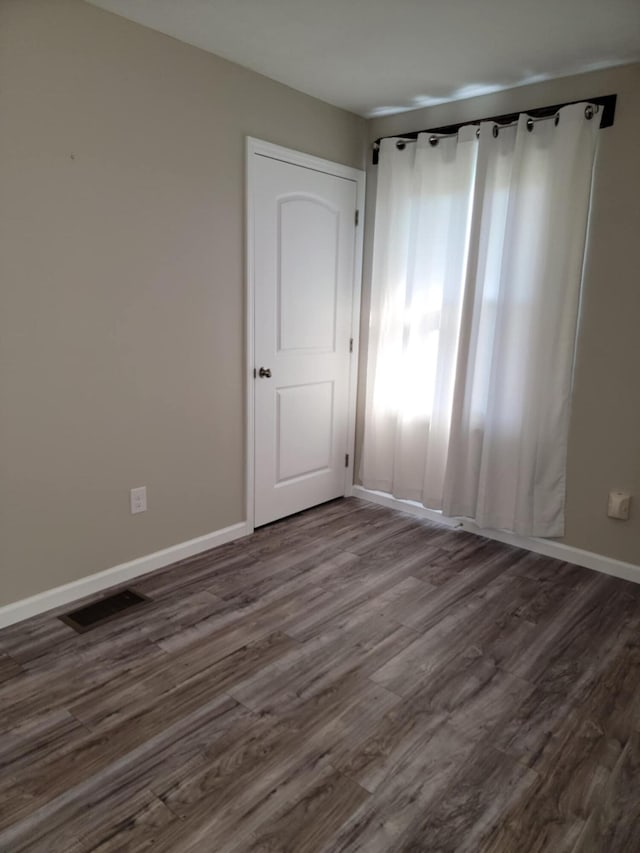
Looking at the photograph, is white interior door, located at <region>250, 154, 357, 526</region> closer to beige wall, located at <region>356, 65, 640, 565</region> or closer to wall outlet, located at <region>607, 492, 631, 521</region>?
beige wall, located at <region>356, 65, 640, 565</region>

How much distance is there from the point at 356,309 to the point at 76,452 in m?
2.06

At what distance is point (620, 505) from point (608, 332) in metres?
0.87

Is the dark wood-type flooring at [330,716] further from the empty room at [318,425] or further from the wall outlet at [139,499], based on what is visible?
the wall outlet at [139,499]

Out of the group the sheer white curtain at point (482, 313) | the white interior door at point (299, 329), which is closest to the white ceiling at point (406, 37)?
the sheer white curtain at point (482, 313)

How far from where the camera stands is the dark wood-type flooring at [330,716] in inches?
62.3

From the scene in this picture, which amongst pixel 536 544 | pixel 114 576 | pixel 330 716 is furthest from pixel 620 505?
pixel 114 576

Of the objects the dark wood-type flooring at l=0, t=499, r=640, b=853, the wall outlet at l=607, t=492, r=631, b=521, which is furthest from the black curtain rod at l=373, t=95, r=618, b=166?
the dark wood-type flooring at l=0, t=499, r=640, b=853

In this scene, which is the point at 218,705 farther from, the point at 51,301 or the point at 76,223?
the point at 76,223

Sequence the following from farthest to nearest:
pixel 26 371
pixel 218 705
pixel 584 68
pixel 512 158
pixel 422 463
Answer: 1. pixel 422 463
2. pixel 512 158
3. pixel 584 68
4. pixel 26 371
5. pixel 218 705

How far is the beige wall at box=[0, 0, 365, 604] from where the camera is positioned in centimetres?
229

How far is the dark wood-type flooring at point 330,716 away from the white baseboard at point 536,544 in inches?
3.1

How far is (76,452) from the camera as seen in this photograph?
257 cm

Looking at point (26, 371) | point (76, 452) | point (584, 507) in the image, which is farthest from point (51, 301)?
point (584, 507)

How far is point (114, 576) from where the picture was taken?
279 centimetres
